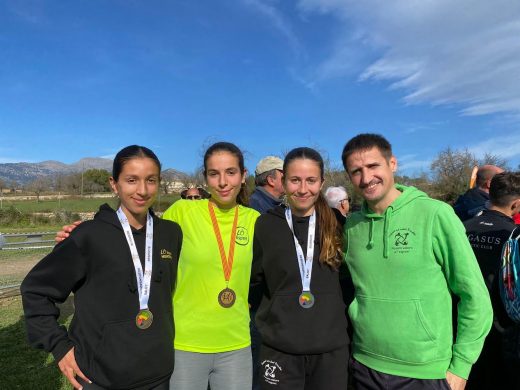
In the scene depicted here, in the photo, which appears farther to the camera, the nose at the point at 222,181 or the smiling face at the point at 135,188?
the nose at the point at 222,181

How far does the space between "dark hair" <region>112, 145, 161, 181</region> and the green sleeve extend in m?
1.97

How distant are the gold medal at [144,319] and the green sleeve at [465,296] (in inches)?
73.4

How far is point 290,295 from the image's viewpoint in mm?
2785

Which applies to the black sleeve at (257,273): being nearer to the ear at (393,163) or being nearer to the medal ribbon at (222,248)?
the medal ribbon at (222,248)

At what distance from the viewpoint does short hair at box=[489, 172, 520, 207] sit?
3.70 metres

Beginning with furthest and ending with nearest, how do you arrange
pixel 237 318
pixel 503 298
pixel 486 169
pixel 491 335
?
pixel 486 169 < pixel 491 335 < pixel 237 318 < pixel 503 298

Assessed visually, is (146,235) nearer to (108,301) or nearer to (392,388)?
(108,301)

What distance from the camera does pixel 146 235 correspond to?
8.68ft

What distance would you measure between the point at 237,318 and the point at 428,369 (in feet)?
4.17

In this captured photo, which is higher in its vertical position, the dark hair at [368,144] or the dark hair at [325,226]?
the dark hair at [368,144]

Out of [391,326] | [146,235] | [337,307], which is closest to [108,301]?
[146,235]

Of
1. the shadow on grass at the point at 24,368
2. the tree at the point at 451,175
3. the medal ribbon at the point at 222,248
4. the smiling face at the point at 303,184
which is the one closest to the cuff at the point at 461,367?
the smiling face at the point at 303,184

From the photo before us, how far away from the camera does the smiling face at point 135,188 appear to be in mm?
2590

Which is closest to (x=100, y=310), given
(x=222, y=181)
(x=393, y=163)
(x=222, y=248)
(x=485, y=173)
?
(x=222, y=248)
